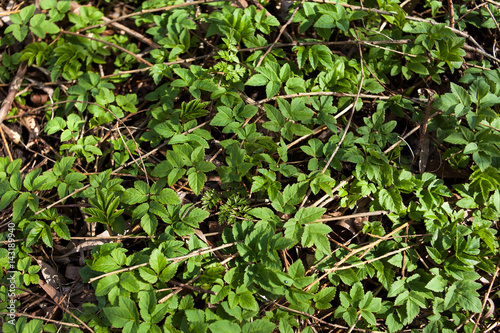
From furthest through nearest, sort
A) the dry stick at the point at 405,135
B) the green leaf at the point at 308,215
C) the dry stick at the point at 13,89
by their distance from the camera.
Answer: the dry stick at the point at 13,89, the dry stick at the point at 405,135, the green leaf at the point at 308,215

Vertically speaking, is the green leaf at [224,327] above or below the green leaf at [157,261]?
below

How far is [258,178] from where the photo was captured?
2.08 meters

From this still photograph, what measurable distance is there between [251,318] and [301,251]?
535 millimetres

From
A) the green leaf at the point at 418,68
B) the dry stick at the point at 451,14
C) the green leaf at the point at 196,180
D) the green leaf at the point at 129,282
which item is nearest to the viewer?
the green leaf at the point at 129,282

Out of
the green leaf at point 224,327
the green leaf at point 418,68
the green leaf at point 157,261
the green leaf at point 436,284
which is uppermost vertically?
the green leaf at point 418,68

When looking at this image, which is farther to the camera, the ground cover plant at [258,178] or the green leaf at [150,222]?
the green leaf at [150,222]

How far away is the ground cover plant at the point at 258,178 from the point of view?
75.8 inches

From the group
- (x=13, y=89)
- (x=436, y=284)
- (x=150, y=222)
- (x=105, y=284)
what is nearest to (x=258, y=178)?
(x=150, y=222)

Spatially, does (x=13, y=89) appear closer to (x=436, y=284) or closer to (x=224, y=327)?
(x=224, y=327)

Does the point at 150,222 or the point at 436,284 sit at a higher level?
the point at 150,222

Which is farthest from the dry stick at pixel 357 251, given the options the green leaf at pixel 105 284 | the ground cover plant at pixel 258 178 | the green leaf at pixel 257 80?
the green leaf at pixel 257 80

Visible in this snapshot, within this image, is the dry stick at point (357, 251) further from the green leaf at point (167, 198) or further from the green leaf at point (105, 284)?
the green leaf at point (105, 284)

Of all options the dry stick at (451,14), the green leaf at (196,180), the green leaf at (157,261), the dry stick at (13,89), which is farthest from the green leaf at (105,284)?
the dry stick at (451,14)

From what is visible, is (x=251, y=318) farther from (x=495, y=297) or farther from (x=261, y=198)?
(x=495, y=297)
